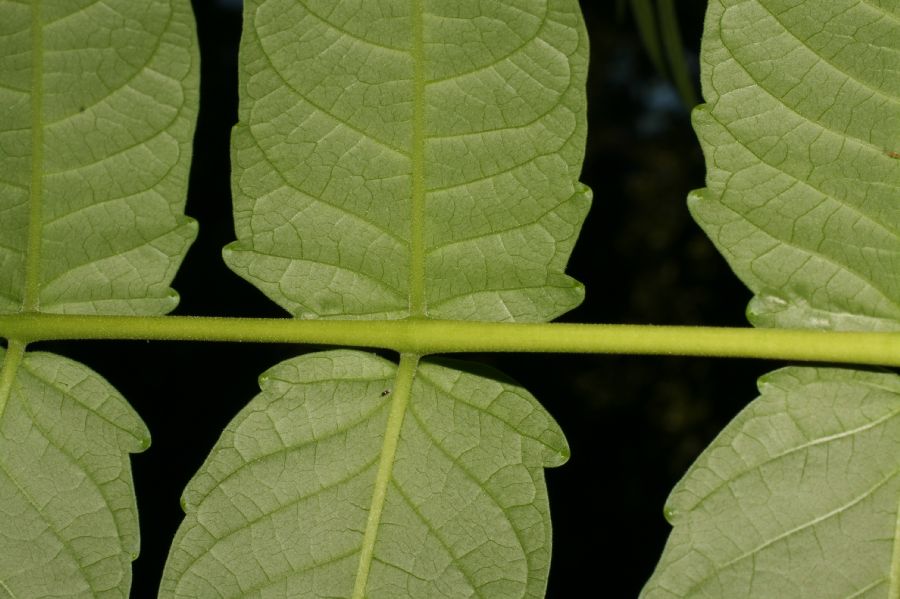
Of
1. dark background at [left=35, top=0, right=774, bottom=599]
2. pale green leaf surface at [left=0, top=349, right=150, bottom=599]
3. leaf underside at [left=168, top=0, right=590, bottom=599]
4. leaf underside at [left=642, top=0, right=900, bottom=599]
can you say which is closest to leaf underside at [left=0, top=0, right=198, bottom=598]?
pale green leaf surface at [left=0, top=349, right=150, bottom=599]

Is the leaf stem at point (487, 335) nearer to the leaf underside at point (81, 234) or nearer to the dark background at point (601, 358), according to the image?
the leaf underside at point (81, 234)

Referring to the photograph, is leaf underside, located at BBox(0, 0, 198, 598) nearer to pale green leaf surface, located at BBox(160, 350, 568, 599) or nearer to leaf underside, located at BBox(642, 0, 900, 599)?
pale green leaf surface, located at BBox(160, 350, 568, 599)

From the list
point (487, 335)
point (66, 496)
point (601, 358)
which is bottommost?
point (601, 358)

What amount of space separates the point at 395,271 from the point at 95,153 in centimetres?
50

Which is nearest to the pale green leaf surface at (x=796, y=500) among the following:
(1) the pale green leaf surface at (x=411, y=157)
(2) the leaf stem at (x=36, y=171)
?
(1) the pale green leaf surface at (x=411, y=157)

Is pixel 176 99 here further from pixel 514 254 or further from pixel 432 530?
pixel 432 530

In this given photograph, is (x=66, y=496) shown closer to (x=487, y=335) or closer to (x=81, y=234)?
(x=81, y=234)

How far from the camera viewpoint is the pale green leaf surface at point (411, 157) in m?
1.24

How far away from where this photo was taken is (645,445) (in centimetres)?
500

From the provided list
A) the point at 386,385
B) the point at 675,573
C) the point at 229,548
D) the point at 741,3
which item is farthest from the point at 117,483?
the point at 741,3

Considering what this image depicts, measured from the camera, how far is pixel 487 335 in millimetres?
1233

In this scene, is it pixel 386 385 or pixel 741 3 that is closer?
pixel 741 3

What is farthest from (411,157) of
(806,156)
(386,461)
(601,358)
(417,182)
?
(601,358)

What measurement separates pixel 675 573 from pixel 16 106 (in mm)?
1161
